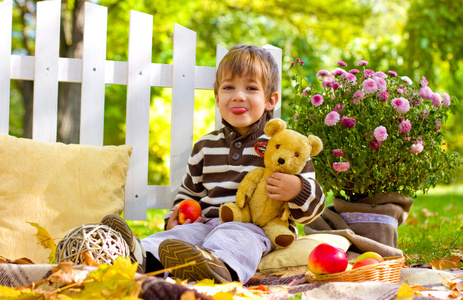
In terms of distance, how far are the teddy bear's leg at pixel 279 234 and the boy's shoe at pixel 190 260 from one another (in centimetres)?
46

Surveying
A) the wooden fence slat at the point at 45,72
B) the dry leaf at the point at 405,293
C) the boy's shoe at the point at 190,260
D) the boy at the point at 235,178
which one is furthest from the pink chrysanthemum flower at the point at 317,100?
the wooden fence slat at the point at 45,72

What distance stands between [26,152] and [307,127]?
1.54 metres

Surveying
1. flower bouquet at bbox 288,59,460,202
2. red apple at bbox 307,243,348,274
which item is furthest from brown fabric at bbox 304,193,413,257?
red apple at bbox 307,243,348,274

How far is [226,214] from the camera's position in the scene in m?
2.42

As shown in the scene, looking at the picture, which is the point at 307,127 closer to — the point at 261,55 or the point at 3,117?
the point at 261,55

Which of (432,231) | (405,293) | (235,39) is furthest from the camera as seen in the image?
(235,39)

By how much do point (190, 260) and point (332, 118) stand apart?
1182mm

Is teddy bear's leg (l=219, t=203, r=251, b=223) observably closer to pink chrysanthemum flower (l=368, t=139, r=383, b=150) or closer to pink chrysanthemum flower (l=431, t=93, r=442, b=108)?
pink chrysanthemum flower (l=368, t=139, r=383, b=150)

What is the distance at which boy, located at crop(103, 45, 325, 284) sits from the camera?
2199mm

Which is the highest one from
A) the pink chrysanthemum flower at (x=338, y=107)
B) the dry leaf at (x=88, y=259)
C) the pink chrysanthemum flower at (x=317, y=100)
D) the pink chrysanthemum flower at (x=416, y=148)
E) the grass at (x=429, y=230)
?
the pink chrysanthemum flower at (x=317, y=100)

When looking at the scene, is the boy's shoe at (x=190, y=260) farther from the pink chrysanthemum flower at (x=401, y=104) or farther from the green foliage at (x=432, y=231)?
the pink chrysanthemum flower at (x=401, y=104)

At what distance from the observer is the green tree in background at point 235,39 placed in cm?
680

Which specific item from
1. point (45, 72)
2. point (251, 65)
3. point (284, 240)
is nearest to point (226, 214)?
point (284, 240)

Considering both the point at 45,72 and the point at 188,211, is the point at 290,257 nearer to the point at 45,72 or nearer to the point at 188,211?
the point at 188,211
